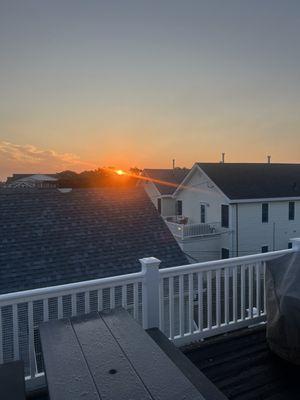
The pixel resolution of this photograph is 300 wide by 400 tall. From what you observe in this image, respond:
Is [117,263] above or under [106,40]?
under

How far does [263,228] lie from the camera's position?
18.4 metres

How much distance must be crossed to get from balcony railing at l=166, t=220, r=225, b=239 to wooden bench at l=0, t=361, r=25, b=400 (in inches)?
619

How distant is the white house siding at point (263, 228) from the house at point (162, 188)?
585 centimetres

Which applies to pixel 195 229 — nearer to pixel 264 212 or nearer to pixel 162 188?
pixel 264 212

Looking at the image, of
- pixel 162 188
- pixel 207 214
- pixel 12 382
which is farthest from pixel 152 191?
pixel 12 382

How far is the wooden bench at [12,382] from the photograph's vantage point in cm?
177

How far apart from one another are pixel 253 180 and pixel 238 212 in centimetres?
271

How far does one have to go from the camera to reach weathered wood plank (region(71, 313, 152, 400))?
1470 millimetres

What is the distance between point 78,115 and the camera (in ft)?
36.0

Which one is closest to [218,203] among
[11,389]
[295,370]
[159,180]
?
[159,180]

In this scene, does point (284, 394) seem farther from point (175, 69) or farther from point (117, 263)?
point (175, 69)

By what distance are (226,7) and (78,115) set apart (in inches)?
225

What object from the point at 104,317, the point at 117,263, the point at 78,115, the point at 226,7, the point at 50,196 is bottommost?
the point at 117,263

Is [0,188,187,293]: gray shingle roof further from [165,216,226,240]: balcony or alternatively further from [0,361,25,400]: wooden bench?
[165,216,226,240]: balcony
